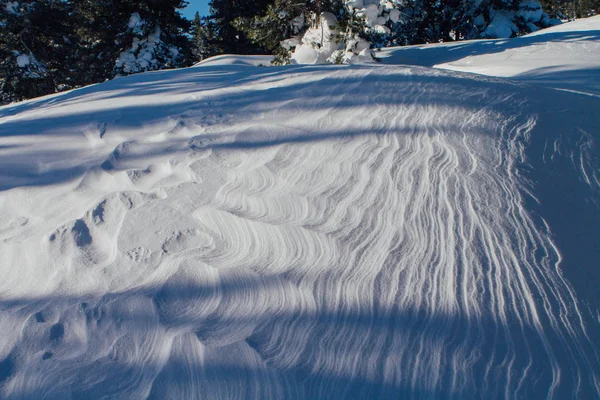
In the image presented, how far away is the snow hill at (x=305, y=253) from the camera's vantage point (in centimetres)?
90

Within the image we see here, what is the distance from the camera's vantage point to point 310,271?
1175 mm

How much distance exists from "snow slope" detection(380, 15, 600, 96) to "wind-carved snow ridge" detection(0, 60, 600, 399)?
94.3 inches

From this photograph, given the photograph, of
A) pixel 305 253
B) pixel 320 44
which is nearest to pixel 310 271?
pixel 305 253

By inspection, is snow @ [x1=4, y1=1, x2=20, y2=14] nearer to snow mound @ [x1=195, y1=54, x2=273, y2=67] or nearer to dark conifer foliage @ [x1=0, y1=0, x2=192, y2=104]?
dark conifer foliage @ [x1=0, y1=0, x2=192, y2=104]

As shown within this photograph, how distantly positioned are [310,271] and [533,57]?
557 cm

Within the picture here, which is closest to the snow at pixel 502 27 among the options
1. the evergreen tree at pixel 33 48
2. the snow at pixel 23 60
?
the evergreen tree at pixel 33 48

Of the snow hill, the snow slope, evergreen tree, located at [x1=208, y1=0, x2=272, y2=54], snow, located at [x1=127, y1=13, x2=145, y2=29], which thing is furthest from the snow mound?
evergreen tree, located at [x1=208, y1=0, x2=272, y2=54]

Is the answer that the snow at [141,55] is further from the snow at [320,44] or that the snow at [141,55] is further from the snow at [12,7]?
the snow at [320,44]

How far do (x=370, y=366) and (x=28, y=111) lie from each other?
2894mm

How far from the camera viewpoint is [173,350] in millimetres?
946

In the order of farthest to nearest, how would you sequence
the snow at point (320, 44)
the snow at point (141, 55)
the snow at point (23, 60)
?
1. the snow at point (141, 55)
2. the snow at point (23, 60)
3. the snow at point (320, 44)

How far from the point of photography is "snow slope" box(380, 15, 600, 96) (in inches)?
156

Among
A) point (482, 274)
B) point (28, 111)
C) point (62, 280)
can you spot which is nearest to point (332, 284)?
point (482, 274)

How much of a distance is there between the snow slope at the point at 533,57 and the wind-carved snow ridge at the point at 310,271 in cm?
239
